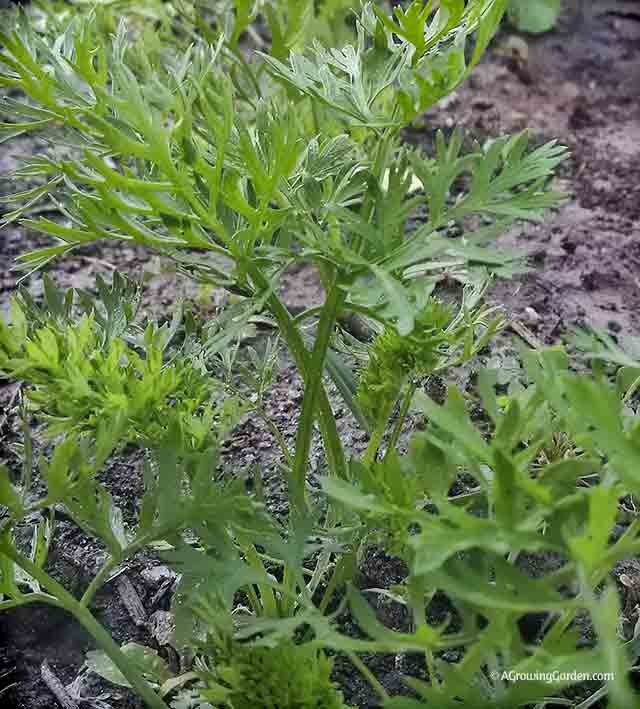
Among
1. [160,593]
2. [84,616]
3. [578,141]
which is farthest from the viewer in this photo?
[578,141]

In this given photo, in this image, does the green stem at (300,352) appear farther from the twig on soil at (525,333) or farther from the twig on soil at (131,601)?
the twig on soil at (525,333)

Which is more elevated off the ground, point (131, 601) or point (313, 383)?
point (313, 383)

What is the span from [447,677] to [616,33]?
7.00 feet

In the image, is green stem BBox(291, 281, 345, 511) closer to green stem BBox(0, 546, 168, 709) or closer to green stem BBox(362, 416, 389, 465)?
green stem BBox(362, 416, 389, 465)

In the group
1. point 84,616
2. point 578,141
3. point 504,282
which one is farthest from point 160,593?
point 578,141

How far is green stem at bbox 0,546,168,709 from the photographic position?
25.6 inches

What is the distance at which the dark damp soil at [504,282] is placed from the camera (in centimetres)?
88

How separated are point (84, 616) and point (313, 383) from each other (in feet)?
0.90

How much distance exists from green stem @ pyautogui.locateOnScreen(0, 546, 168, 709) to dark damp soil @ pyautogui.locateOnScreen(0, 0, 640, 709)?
0.48 ft

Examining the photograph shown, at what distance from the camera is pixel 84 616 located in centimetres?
67

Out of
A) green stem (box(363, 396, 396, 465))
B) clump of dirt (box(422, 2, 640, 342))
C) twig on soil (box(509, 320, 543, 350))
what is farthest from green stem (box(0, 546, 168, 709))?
twig on soil (box(509, 320, 543, 350))

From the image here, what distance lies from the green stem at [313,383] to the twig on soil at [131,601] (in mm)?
291

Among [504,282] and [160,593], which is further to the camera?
[504,282]

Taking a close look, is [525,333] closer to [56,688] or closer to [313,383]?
[313,383]
